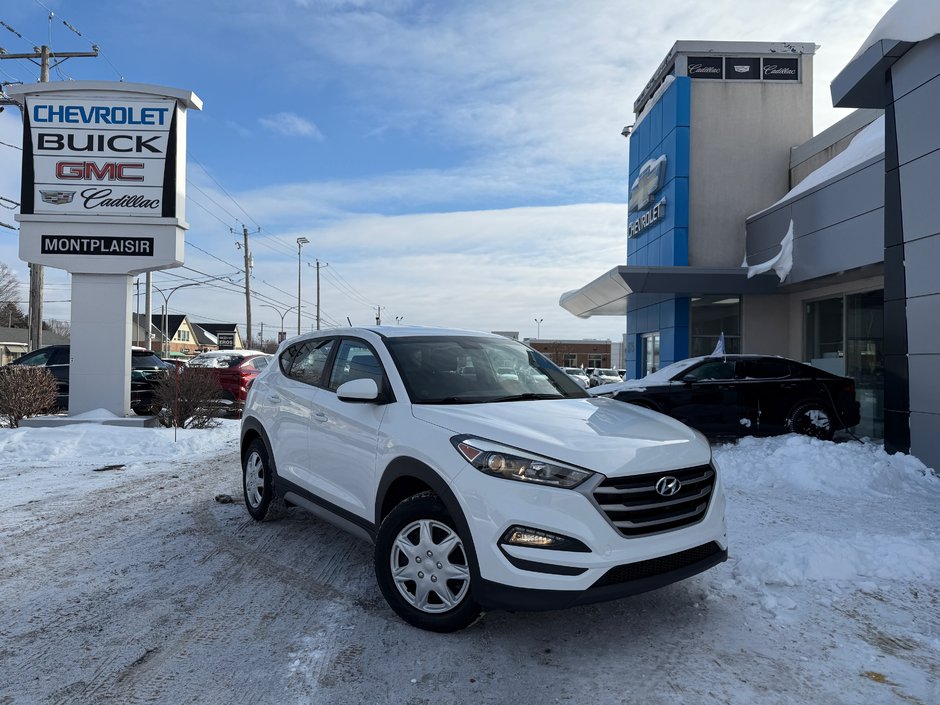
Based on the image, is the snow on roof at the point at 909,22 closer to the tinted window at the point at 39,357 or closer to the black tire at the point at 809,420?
the black tire at the point at 809,420

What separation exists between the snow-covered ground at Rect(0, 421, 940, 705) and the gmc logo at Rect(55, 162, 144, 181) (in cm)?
857

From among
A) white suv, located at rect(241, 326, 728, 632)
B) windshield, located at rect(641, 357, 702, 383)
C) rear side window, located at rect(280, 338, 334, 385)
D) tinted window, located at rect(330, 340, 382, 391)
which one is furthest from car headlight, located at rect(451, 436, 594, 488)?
windshield, located at rect(641, 357, 702, 383)

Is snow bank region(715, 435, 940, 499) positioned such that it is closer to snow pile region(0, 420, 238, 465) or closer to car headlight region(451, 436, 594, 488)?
car headlight region(451, 436, 594, 488)

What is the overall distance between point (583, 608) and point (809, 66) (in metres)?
19.2

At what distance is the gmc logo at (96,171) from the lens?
12.4m

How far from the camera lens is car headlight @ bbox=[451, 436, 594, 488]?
3.01m

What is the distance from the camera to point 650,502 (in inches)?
124

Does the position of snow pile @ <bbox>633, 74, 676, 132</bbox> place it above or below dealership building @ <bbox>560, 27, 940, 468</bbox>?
above

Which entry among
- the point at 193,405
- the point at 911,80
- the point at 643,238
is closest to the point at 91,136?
the point at 193,405

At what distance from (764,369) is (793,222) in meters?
5.43

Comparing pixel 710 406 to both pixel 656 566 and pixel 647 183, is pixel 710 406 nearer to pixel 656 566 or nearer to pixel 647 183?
pixel 656 566

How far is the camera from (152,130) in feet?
41.4

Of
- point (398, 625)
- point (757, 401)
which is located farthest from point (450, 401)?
point (757, 401)

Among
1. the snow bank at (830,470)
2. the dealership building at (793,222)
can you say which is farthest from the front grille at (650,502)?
the dealership building at (793,222)
